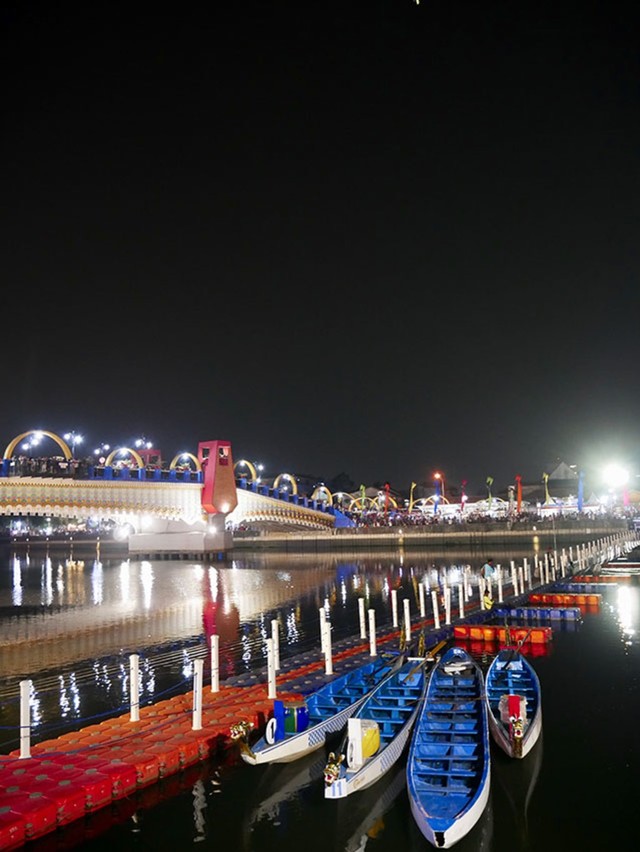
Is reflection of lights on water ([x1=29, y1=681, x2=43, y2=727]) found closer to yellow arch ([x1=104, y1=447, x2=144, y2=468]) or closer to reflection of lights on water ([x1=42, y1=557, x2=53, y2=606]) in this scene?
reflection of lights on water ([x1=42, y1=557, x2=53, y2=606])

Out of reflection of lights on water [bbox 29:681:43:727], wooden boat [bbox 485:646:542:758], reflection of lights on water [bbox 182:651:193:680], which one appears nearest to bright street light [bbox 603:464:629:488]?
reflection of lights on water [bbox 182:651:193:680]

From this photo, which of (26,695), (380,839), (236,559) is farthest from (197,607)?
(236,559)

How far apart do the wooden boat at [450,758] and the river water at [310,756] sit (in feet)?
3.03

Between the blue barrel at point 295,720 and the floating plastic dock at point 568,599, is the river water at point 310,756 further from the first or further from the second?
the floating plastic dock at point 568,599

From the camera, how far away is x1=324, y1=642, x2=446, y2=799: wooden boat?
1297 cm

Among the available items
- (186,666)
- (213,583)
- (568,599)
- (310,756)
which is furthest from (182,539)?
(310,756)

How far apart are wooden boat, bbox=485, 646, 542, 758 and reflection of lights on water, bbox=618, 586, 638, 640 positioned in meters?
12.3

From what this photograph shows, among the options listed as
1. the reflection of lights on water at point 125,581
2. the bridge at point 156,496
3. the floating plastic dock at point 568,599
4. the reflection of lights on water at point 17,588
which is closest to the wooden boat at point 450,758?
the floating plastic dock at point 568,599

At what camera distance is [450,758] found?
1315 cm

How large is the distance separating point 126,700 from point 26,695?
9161 mm

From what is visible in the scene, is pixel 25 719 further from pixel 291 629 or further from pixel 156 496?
pixel 156 496

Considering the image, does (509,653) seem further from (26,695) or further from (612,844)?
(26,695)

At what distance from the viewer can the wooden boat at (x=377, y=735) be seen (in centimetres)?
1297

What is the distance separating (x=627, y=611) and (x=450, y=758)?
2567cm
